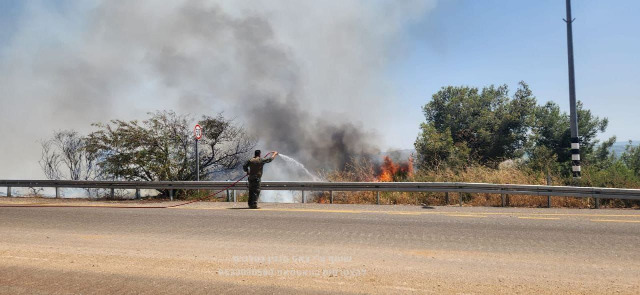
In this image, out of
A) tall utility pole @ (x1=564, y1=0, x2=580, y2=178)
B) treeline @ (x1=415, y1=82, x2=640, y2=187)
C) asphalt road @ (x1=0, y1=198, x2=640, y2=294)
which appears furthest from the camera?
treeline @ (x1=415, y1=82, x2=640, y2=187)

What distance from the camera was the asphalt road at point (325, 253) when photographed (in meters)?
4.94

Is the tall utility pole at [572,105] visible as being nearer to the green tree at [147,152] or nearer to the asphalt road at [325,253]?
the asphalt road at [325,253]

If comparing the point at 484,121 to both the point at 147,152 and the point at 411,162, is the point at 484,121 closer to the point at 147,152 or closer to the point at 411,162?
the point at 411,162

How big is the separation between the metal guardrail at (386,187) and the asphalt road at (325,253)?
1515mm

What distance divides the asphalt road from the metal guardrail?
1515 mm

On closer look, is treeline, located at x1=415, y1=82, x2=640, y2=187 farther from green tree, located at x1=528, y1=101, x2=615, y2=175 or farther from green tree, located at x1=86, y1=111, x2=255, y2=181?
green tree, located at x1=86, y1=111, x2=255, y2=181

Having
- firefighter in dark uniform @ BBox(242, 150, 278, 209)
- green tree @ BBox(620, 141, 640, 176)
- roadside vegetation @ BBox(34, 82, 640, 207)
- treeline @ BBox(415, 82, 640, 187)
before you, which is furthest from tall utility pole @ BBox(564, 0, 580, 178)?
green tree @ BBox(620, 141, 640, 176)

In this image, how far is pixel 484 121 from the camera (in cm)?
4075

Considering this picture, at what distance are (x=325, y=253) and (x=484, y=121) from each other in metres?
37.3

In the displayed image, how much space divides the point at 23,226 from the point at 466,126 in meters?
38.0

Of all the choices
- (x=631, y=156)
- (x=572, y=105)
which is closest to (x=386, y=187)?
(x=572, y=105)

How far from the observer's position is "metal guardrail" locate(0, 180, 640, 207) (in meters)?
12.1

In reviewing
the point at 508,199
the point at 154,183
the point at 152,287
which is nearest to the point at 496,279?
the point at 152,287

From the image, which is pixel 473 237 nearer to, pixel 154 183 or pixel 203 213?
pixel 203 213
